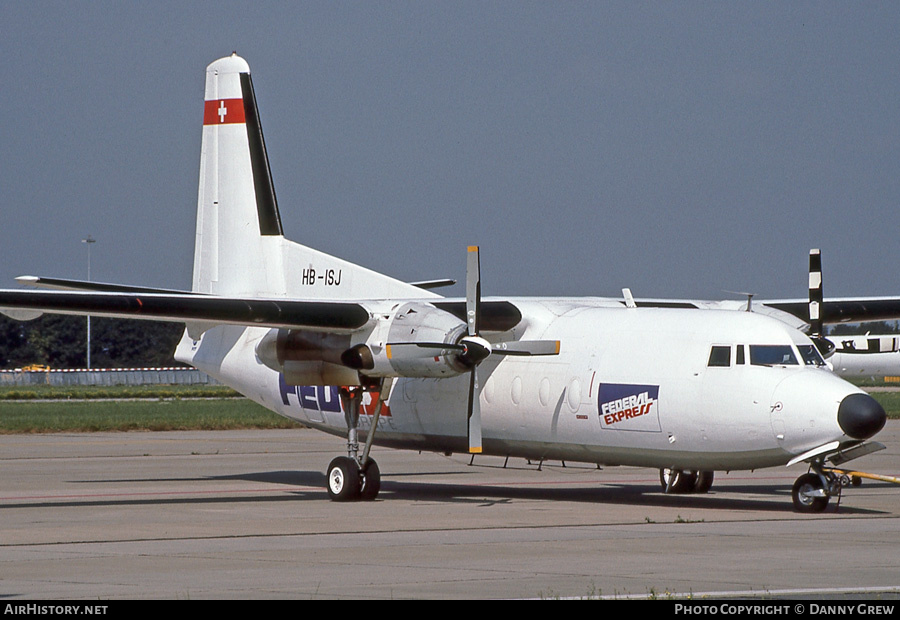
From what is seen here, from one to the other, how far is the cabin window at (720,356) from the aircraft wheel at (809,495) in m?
1.92

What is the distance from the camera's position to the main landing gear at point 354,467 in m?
19.8

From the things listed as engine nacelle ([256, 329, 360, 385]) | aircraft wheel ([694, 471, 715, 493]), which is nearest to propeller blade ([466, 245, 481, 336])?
engine nacelle ([256, 329, 360, 385])

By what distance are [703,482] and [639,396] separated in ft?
12.8

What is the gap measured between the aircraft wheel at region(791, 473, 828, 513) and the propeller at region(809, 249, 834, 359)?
134 inches

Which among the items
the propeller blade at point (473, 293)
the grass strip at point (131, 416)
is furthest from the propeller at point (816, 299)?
the grass strip at point (131, 416)

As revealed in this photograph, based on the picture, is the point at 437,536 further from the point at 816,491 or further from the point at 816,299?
the point at 816,299

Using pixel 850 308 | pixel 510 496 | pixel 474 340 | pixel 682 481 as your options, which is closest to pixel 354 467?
pixel 510 496

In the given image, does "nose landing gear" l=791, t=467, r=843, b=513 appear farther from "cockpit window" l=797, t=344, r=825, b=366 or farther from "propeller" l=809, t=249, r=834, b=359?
"propeller" l=809, t=249, r=834, b=359

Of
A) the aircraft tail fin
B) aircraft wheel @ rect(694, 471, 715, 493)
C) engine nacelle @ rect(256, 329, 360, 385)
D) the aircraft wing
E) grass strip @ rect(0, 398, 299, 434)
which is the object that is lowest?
grass strip @ rect(0, 398, 299, 434)

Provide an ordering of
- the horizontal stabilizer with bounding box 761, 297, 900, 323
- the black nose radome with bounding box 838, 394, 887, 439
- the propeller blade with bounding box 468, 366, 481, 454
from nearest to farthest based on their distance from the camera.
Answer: the black nose radome with bounding box 838, 394, 887, 439 < the propeller blade with bounding box 468, 366, 481, 454 < the horizontal stabilizer with bounding box 761, 297, 900, 323

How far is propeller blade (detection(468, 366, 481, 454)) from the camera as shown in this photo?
19.1m

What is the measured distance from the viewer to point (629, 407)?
704 inches
